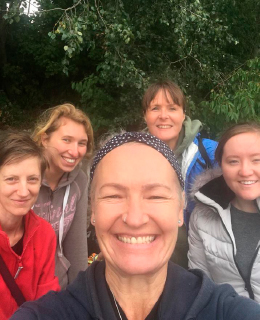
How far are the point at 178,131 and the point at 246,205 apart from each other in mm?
1024

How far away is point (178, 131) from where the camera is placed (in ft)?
10.4

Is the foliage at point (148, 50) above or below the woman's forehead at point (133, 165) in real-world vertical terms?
above

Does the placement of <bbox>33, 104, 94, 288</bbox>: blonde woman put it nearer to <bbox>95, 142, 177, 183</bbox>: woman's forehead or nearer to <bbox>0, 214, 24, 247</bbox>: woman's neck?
<bbox>0, 214, 24, 247</bbox>: woman's neck

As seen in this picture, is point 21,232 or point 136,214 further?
point 21,232

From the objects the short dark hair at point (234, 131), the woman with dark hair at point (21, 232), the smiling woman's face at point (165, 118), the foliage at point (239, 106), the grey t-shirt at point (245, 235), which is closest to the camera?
the woman with dark hair at point (21, 232)

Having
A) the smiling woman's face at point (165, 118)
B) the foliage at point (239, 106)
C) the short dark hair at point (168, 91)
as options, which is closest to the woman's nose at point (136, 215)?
the smiling woman's face at point (165, 118)

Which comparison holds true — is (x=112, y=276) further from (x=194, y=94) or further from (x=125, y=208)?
(x=194, y=94)

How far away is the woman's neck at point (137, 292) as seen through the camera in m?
1.51

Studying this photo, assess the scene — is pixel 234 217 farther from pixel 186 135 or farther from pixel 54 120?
pixel 54 120

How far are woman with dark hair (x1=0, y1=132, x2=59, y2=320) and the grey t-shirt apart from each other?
1098 mm

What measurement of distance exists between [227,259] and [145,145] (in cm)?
105

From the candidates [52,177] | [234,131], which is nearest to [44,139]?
[52,177]

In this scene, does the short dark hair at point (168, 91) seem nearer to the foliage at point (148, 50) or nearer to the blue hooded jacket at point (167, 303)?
the foliage at point (148, 50)

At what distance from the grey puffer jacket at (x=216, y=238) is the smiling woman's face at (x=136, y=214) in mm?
856
